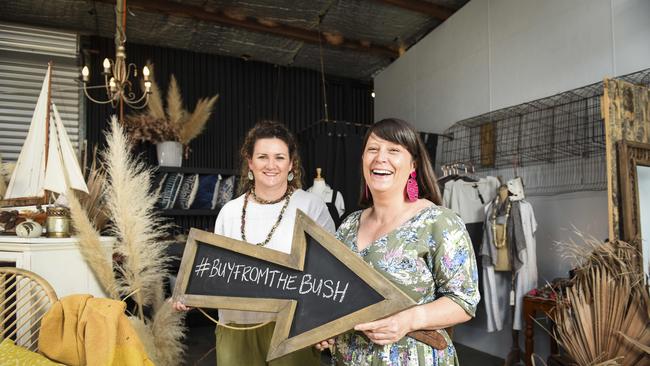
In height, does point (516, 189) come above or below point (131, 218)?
above

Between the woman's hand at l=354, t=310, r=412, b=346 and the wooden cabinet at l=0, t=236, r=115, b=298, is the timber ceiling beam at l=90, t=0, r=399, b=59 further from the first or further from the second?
the woman's hand at l=354, t=310, r=412, b=346

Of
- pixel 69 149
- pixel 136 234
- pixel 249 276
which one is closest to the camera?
pixel 249 276

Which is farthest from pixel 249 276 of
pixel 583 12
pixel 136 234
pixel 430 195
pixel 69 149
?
pixel 583 12

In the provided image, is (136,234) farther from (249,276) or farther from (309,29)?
(309,29)

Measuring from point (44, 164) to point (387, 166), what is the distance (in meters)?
2.16

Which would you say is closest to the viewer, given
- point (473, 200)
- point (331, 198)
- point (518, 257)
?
point (518, 257)

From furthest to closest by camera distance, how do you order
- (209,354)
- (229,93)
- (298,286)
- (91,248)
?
(229,93) → (209,354) → (91,248) → (298,286)

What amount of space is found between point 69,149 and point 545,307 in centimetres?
323

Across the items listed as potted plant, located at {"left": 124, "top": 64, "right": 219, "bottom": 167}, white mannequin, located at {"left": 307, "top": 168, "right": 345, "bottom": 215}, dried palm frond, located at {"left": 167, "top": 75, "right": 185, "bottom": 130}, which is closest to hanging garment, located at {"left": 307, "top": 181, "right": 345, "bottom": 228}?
white mannequin, located at {"left": 307, "top": 168, "right": 345, "bottom": 215}

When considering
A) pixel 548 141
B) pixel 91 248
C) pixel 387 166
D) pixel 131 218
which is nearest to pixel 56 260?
pixel 91 248

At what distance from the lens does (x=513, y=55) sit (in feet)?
12.6

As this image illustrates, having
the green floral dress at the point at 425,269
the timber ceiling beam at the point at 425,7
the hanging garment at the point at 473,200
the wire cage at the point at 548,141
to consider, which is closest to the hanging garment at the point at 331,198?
the hanging garment at the point at 473,200

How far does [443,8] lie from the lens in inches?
195

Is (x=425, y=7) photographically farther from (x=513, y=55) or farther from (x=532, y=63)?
(x=532, y=63)
